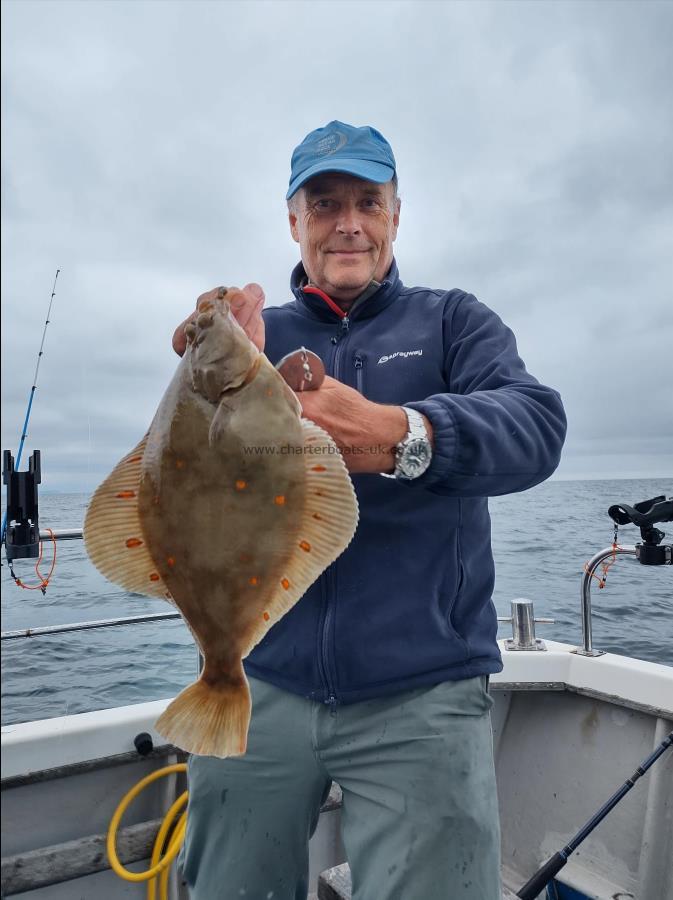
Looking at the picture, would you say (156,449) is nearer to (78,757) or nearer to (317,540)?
(317,540)

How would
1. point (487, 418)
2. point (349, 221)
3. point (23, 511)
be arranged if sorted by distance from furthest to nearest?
1. point (349, 221)
2. point (487, 418)
3. point (23, 511)

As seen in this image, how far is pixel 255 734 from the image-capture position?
2166 mm

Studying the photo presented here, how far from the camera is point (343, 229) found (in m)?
2.41

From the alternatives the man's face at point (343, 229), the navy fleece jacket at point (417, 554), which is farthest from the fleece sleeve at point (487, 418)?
the man's face at point (343, 229)

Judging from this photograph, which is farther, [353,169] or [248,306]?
[353,169]

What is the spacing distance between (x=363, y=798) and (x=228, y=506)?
3.76 ft

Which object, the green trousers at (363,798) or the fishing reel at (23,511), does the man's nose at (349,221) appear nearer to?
the fishing reel at (23,511)

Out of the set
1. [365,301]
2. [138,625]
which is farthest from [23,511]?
[138,625]

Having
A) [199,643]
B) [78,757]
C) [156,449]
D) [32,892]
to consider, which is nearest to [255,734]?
[199,643]

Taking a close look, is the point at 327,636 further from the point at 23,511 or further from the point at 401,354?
the point at 23,511

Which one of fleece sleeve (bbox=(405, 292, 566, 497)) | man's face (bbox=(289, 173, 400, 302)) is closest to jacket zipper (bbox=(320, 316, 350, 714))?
fleece sleeve (bbox=(405, 292, 566, 497))

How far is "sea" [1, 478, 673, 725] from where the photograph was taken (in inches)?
75.5

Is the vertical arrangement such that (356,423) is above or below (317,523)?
above

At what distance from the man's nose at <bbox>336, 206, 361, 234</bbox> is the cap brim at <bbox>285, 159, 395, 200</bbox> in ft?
0.43
